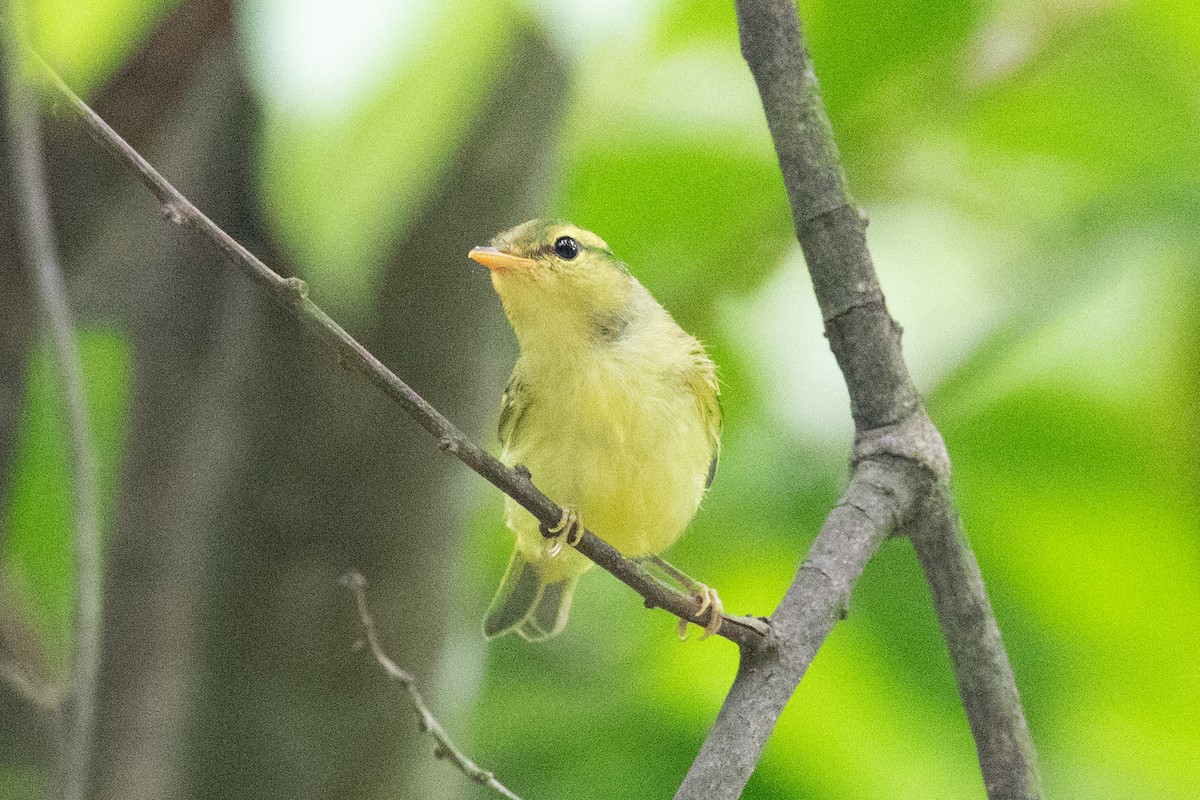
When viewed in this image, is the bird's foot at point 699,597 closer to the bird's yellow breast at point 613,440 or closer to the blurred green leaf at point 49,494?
the bird's yellow breast at point 613,440

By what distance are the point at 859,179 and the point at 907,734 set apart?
873mm

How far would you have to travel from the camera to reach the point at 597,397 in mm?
1423

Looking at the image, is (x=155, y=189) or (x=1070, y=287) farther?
(x=1070, y=287)

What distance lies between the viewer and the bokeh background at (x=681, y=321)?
5.87ft

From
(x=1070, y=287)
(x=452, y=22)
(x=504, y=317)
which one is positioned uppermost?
(x=1070, y=287)

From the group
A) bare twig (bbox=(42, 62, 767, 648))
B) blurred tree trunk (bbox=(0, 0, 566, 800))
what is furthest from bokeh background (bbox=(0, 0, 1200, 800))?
bare twig (bbox=(42, 62, 767, 648))

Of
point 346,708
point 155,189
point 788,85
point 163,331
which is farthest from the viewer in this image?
point 163,331

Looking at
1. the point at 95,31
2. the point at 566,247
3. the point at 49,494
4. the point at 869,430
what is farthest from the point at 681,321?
the point at 49,494

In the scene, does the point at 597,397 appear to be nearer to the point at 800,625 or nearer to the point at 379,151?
the point at 800,625

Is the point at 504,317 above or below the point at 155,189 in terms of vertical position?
above

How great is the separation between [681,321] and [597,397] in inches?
14.9

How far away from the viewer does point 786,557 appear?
192cm

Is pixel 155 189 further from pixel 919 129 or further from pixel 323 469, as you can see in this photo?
pixel 919 129

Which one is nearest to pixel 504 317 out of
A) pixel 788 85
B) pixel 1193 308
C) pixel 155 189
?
pixel 788 85
